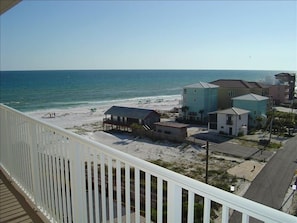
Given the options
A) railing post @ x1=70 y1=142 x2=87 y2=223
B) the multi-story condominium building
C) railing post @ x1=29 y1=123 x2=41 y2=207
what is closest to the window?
the multi-story condominium building

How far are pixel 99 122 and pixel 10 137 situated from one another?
717 inches

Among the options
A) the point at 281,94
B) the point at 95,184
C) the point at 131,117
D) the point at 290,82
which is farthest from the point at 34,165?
the point at 131,117

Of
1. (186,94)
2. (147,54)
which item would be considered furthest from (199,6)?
(147,54)

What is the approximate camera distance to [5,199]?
89.0 inches

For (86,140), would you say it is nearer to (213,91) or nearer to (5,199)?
(5,199)

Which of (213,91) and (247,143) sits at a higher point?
(213,91)

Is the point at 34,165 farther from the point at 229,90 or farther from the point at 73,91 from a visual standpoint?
the point at 73,91

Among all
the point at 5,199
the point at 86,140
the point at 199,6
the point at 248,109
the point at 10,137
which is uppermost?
the point at 199,6

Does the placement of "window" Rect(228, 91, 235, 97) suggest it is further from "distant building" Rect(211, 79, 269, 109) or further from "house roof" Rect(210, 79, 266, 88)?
"house roof" Rect(210, 79, 266, 88)

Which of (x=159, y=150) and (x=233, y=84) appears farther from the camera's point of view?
(x=233, y=84)

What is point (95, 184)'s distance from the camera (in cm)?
124

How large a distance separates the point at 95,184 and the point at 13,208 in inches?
52.1

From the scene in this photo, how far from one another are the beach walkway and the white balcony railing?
0.23 ft

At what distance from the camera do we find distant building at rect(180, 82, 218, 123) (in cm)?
2000
